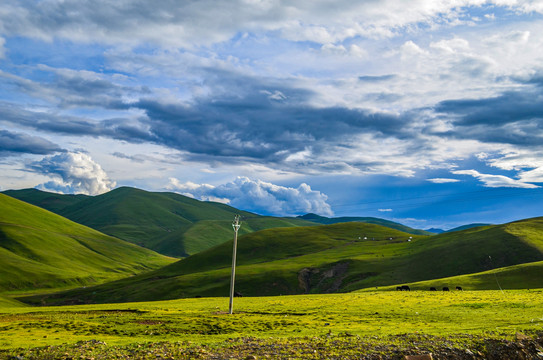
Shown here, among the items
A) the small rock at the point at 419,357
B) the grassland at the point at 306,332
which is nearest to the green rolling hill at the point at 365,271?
the grassland at the point at 306,332

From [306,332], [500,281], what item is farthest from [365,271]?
[306,332]

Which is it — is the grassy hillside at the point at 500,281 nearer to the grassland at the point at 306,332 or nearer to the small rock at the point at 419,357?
the grassland at the point at 306,332

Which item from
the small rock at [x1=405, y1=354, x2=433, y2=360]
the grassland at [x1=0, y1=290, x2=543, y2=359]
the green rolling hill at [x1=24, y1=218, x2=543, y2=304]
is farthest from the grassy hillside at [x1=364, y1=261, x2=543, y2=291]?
the small rock at [x1=405, y1=354, x2=433, y2=360]

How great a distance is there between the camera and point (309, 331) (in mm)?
35250

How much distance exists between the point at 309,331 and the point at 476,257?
11656 cm

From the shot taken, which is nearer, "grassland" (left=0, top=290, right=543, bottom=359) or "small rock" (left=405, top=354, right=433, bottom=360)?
"small rock" (left=405, top=354, right=433, bottom=360)

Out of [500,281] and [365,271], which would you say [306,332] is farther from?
[365,271]

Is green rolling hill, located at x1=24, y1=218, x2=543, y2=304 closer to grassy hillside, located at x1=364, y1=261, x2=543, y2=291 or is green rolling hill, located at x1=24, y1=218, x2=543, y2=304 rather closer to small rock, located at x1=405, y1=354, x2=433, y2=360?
grassy hillside, located at x1=364, y1=261, x2=543, y2=291

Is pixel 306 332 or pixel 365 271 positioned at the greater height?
pixel 306 332

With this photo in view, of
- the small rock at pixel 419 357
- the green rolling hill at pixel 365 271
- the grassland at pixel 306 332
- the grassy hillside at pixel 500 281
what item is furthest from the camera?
the green rolling hill at pixel 365 271

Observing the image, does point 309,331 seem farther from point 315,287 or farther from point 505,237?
point 505,237

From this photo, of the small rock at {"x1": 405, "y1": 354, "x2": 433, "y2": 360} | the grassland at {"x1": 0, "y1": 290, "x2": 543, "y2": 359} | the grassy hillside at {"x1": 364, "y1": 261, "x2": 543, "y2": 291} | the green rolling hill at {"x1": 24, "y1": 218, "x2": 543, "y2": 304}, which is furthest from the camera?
the green rolling hill at {"x1": 24, "y1": 218, "x2": 543, "y2": 304}

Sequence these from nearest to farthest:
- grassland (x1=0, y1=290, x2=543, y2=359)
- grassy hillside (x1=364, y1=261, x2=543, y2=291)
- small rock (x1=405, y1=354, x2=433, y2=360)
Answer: small rock (x1=405, y1=354, x2=433, y2=360) → grassland (x1=0, y1=290, x2=543, y2=359) → grassy hillside (x1=364, y1=261, x2=543, y2=291)

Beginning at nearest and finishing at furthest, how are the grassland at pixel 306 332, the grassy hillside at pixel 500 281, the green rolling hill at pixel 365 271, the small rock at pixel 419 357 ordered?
the small rock at pixel 419 357, the grassland at pixel 306 332, the grassy hillside at pixel 500 281, the green rolling hill at pixel 365 271
